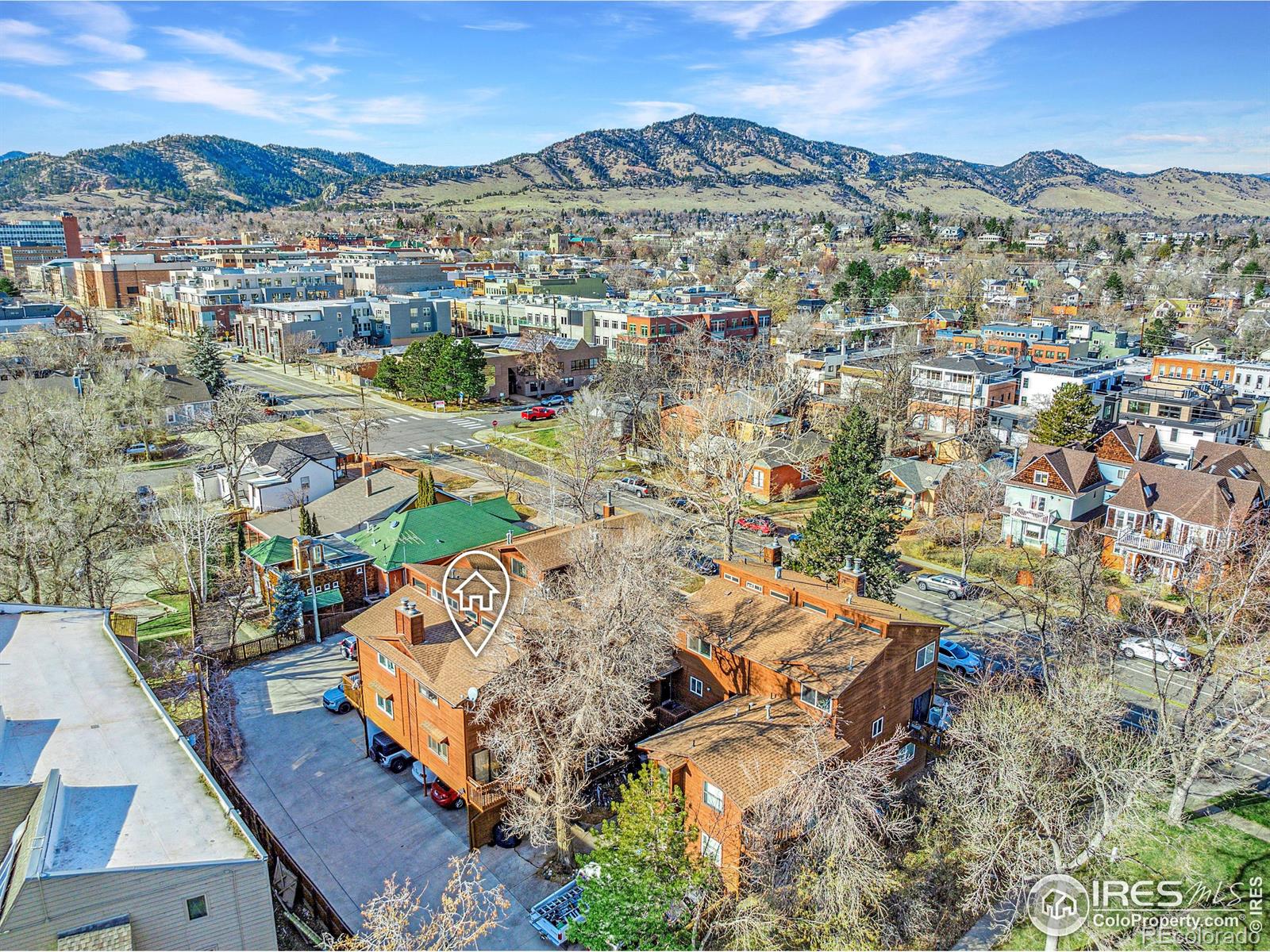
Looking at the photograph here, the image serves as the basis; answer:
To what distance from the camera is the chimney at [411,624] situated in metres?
22.1

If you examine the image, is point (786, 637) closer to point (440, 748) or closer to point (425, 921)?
point (440, 748)

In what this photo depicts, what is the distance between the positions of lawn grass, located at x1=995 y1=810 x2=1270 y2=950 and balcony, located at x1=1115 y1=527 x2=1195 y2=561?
17.9 m

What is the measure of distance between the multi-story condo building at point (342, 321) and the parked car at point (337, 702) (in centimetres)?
6737

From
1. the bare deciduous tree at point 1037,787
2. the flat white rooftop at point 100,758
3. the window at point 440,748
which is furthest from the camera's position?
the window at point 440,748

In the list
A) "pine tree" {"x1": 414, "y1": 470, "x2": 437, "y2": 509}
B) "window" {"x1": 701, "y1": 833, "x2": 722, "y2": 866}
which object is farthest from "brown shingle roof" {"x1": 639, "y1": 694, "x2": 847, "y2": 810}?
"pine tree" {"x1": 414, "y1": 470, "x2": 437, "y2": 509}

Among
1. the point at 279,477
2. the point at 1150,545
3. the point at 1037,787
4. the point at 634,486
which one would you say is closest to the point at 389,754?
the point at 1037,787

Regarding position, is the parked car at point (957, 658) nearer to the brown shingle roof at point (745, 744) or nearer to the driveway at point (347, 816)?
the brown shingle roof at point (745, 744)

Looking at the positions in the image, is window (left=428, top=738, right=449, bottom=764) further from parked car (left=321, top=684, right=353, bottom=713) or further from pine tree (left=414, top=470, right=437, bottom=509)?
pine tree (left=414, top=470, right=437, bottom=509)

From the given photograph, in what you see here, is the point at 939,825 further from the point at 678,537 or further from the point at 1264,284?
the point at 1264,284

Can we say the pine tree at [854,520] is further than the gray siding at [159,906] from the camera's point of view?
Yes

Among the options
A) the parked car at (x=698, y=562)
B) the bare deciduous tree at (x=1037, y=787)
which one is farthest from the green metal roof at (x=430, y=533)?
the bare deciduous tree at (x=1037, y=787)

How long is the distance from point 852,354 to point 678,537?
47138mm

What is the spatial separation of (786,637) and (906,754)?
4947 millimetres

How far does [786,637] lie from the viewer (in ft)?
75.7
